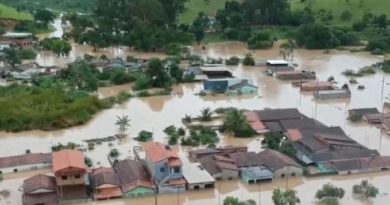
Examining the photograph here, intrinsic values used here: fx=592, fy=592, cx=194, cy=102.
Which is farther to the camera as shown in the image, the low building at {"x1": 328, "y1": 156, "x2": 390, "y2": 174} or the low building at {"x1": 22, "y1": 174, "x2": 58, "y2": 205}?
the low building at {"x1": 328, "y1": 156, "x2": 390, "y2": 174}

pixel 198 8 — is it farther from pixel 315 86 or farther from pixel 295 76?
pixel 315 86

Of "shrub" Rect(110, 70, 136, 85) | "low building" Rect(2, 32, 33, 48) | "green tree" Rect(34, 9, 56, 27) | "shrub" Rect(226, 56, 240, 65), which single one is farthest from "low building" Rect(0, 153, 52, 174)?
"green tree" Rect(34, 9, 56, 27)

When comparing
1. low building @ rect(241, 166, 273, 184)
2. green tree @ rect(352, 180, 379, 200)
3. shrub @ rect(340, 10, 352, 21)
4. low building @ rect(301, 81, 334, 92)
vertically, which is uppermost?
shrub @ rect(340, 10, 352, 21)

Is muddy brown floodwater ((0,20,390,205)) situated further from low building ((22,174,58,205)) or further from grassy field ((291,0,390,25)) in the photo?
grassy field ((291,0,390,25))

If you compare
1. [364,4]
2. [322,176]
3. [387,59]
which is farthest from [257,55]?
[322,176]

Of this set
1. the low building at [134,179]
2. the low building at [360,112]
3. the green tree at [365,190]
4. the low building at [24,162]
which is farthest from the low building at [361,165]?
the low building at [24,162]

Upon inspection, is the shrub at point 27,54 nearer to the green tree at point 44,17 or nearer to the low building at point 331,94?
the green tree at point 44,17

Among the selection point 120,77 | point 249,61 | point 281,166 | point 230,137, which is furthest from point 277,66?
point 281,166
